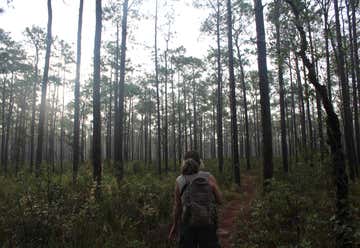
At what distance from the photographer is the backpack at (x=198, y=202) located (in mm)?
3340

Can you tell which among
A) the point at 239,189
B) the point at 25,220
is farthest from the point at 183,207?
the point at 239,189

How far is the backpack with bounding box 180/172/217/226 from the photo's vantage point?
11.0ft

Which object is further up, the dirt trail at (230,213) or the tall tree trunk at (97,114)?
the tall tree trunk at (97,114)

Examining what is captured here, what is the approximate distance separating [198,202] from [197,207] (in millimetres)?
68

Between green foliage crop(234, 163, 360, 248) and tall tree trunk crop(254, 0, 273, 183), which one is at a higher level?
tall tree trunk crop(254, 0, 273, 183)

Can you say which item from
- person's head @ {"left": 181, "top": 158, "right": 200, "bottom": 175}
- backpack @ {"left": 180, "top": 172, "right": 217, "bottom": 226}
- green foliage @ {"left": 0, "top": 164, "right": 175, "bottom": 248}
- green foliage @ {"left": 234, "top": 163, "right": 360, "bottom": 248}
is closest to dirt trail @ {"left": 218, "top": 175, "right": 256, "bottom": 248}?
green foliage @ {"left": 234, "top": 163, "right": 360, "bottom": 248}

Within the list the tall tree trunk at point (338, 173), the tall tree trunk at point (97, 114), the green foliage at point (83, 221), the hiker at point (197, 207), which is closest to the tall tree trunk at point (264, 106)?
the green foliage at point (83, 221)

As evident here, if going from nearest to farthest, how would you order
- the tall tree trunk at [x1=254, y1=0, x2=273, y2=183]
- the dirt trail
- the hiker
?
the hiker, the dirt trail, the tall tree trunk at [x1=254, y1=0, x2=273, y2=183]

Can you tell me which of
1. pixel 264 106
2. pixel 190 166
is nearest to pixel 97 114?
pixel 264 106

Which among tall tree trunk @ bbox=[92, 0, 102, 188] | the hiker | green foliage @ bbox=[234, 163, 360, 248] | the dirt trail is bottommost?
the dirt trail

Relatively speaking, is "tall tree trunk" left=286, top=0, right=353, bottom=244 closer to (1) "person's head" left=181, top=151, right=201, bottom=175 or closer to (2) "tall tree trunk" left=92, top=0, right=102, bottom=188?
(1) "person's head" left=181, top=151, right=201, bottom=175

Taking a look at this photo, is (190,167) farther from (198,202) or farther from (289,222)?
(289,222)

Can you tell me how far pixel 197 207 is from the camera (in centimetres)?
335

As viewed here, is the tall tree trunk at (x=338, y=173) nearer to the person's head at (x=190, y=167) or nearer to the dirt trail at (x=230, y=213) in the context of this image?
the person's head at (x=190, y=167)
